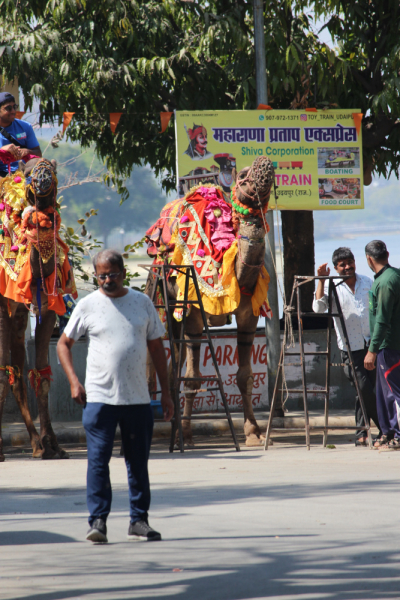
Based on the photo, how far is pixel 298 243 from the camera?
52.1 feet

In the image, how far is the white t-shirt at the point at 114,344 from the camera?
541cm

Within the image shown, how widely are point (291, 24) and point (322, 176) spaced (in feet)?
8.80

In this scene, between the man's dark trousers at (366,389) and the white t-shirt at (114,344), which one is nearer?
the white t-shirt at (114,344)

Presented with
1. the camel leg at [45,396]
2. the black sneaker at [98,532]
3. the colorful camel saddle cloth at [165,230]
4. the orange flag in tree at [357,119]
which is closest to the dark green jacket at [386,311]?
the colorful camel saddle cloth at [165,230]

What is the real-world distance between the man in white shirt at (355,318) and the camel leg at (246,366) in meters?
0.90

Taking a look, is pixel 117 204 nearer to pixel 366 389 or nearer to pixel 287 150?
pixel 287 150

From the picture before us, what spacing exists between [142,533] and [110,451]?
54 centimetres

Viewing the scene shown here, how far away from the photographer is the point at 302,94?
13508 millimetres

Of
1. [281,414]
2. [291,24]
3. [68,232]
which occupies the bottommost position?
[281,414]

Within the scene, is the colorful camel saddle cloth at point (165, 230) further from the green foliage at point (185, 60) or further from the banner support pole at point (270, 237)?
the green foliage at point (185, 60)

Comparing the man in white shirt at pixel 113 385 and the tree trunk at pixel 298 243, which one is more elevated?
the tree trunk at pixel 298 243

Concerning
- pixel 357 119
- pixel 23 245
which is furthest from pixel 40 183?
pixel 357 119

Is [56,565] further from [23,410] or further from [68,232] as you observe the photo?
[68,232]

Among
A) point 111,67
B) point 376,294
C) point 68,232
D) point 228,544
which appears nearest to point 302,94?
point 111,67
